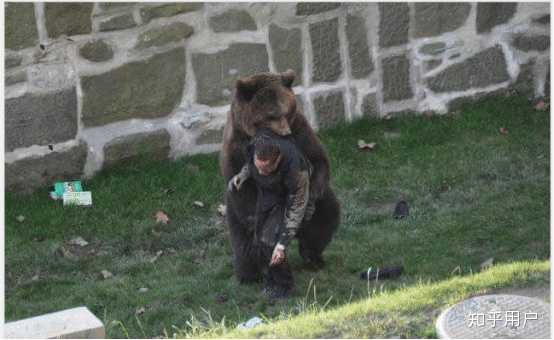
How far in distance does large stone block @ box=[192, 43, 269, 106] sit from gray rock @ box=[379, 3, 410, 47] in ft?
3.77

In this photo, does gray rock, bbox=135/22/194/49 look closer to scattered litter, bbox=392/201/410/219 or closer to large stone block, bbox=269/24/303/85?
large stone block, bbox=269/24/303/85

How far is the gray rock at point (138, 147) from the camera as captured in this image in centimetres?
1001

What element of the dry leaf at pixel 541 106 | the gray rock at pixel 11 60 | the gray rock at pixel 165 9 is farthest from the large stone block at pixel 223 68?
the dry leaf at pixel 541 106

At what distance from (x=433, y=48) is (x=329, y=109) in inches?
46.1

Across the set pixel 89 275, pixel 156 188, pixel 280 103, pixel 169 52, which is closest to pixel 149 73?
pixel 169 52

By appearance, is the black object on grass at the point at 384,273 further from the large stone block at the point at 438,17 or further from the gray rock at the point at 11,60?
the gray rock at the point at 11,60

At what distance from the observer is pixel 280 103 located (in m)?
7.27

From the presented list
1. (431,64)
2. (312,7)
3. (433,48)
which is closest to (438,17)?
(433,48)

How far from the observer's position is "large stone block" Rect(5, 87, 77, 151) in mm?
9602

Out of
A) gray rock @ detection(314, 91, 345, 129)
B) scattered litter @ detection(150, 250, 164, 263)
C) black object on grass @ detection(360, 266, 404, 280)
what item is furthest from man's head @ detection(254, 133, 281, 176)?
gray rock @ detection(314, 91, 345, 129)

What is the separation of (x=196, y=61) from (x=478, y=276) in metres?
3.87

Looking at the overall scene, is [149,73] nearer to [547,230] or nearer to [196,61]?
[196,61]

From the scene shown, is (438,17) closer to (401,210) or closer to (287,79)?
(401,210)

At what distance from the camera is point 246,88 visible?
286 inches
